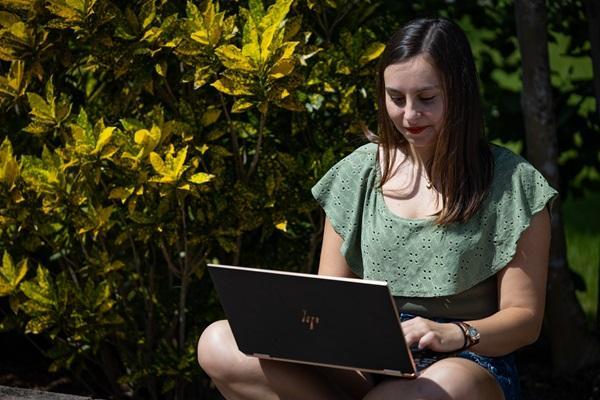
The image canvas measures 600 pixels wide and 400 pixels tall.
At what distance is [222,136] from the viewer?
3891 millimetres

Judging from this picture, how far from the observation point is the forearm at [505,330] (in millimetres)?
3020

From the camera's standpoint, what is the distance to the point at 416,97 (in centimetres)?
310

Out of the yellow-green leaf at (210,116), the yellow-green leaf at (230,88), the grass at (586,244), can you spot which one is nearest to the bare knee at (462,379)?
the yellow-green leaf at (230,88)

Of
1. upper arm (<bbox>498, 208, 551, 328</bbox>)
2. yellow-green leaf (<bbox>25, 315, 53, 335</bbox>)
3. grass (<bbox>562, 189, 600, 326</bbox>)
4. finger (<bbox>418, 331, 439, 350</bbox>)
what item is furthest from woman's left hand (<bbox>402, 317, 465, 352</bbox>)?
grass (<bbox>562, 189, 600, 326</bbox>)

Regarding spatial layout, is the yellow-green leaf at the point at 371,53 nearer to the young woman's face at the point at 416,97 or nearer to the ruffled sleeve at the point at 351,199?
the ruffled sleeve at the point at 351,199

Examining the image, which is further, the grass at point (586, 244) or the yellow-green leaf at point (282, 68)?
the grass at point (586, 244)

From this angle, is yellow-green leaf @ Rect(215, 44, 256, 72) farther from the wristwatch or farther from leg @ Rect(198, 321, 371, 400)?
the wristwatch

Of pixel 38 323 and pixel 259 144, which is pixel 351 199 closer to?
pixel 259 144

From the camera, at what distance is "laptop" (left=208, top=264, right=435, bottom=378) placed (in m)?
2.78

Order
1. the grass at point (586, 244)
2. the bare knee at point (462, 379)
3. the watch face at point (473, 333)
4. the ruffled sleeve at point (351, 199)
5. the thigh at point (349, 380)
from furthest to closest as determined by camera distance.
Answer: the grass at point (586, 244) → the ruffled sleeve at point (351, 199) → the thigh at point (349, 380) → the watch face at point (473, 333) → the bare knee at point (462, 379)

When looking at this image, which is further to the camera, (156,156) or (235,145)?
(235,145)

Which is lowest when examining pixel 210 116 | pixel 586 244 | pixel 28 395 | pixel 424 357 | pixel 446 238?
pixel 586 244

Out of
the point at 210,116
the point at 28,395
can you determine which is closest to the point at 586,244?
the point at 210,116

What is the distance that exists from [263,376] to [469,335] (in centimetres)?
51
